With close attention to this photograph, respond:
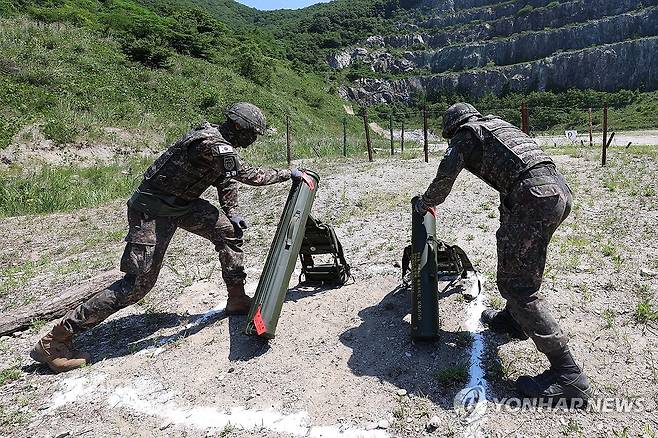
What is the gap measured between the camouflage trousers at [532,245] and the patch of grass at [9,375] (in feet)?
13.6

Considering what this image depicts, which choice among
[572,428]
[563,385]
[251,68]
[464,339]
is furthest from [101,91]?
[572,428]

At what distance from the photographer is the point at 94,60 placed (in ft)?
80.7

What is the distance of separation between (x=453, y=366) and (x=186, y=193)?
8.95ft

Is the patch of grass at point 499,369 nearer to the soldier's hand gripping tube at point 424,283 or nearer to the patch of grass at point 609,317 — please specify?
the soldier's hand gripping tube at point 424,283

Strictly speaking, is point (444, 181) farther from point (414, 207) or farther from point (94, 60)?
point (94, 60)

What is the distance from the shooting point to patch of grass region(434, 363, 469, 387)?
3.61 metres

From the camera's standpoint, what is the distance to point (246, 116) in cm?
436

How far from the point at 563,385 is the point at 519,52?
310 feet

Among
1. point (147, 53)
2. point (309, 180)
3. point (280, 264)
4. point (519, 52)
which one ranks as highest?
point (519, 52)

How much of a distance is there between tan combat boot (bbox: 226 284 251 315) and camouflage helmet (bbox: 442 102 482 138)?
2513mm

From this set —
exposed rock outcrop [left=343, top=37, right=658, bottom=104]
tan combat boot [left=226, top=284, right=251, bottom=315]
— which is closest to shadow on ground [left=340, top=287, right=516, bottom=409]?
tan combat boot [left=226, top=284, right=251, bottom=315]

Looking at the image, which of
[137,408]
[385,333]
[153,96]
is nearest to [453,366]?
[385,333]

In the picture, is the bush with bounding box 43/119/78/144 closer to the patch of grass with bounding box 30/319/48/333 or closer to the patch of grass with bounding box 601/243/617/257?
the patch of grass with bounding box 30/319/48/333

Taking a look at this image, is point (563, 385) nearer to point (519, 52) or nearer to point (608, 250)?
point (608, 250)
